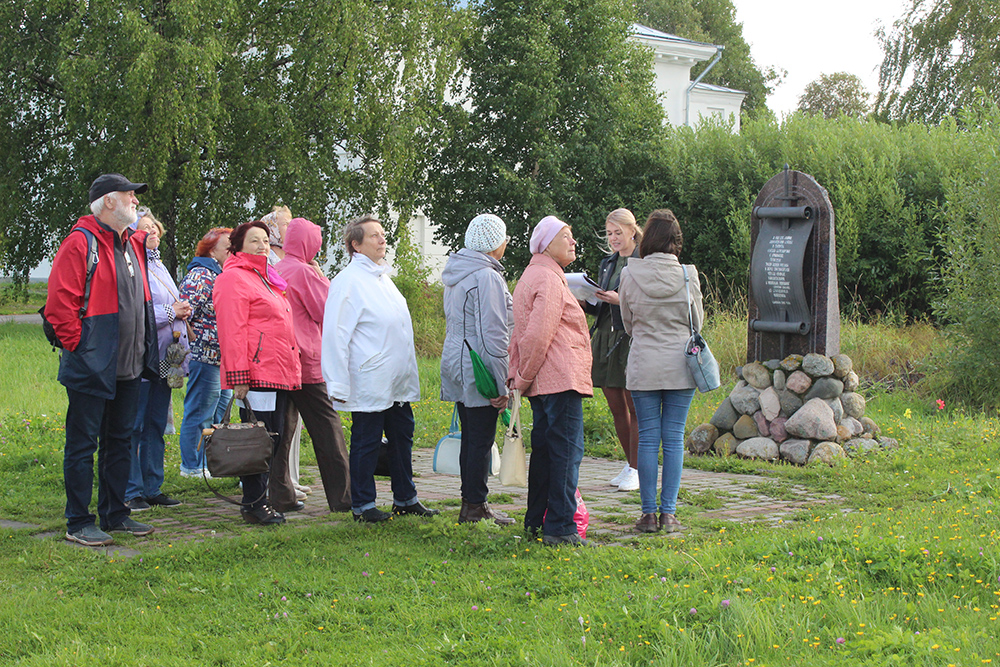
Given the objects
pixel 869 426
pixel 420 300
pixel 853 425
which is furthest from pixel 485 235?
pixel 420 300

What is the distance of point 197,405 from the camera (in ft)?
25.7

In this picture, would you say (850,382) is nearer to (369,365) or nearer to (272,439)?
(369,365)

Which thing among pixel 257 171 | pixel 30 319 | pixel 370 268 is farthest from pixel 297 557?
pixel 30 319

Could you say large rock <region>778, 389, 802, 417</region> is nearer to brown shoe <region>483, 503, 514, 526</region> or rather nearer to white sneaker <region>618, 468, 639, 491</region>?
white sneaker <region>618, 468, 639, 491</region>

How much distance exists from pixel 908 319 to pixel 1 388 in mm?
15201

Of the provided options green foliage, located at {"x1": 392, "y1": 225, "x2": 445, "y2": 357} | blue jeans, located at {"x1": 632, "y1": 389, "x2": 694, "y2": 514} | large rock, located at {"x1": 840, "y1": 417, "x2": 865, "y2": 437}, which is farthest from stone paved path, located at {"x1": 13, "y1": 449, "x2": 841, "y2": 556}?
green foliage, located at {"x1": 392, "y1": 225, "x2": 445, "y2": 357}

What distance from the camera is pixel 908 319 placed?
18.0m

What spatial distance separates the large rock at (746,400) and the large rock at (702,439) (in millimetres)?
330

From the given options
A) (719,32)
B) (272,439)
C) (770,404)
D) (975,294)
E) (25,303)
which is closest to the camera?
(272,439)

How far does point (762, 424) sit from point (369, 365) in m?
4.53

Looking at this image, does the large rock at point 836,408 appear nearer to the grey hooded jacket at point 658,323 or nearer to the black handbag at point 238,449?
the grey hooded jacket at point 658,323

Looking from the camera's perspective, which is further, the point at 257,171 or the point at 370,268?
the point at 257,171

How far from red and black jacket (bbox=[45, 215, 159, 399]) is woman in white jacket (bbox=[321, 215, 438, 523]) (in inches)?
51.7

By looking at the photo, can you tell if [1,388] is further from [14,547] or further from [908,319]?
[908,319]
